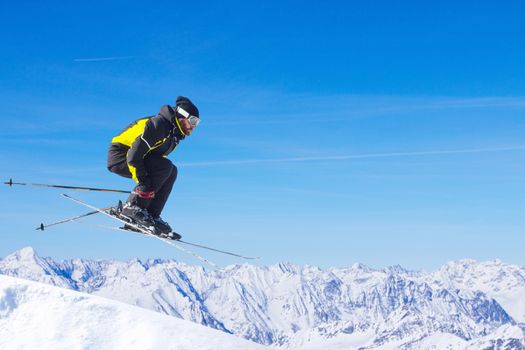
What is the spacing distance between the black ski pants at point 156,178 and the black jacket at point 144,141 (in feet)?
0.36

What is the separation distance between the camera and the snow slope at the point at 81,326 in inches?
1180

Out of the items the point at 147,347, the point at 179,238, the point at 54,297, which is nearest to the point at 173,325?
the point at 147,347

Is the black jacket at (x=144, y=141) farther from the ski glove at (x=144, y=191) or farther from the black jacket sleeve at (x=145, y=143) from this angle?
the ski glove at (x=144, y=191)

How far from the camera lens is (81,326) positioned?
32000 millimetres

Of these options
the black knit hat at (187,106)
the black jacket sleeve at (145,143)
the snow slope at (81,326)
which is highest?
the black knit hat at (187,106)

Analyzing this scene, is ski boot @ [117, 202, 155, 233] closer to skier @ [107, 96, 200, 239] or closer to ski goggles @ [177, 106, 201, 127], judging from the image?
skier @ [107, 96, 200, 239]

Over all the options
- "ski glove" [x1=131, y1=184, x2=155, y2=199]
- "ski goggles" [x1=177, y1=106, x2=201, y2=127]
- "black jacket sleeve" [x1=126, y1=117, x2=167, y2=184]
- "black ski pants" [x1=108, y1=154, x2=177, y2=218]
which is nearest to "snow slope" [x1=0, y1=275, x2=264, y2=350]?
"black ski pants" [x1=108, y1=154, x2=177, y2=218]

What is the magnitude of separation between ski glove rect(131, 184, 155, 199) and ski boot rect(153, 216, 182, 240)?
2.57 feet

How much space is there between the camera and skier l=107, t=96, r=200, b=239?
42.1ft

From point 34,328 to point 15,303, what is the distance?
58.8 inches

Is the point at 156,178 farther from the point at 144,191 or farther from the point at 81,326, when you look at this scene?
the point at 81,326

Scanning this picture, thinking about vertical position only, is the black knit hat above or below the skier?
above

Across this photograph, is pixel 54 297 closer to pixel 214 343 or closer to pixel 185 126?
pixel 214 343

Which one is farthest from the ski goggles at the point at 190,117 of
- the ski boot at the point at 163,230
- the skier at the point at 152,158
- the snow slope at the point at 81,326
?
the snow slope at the point at 81,326
